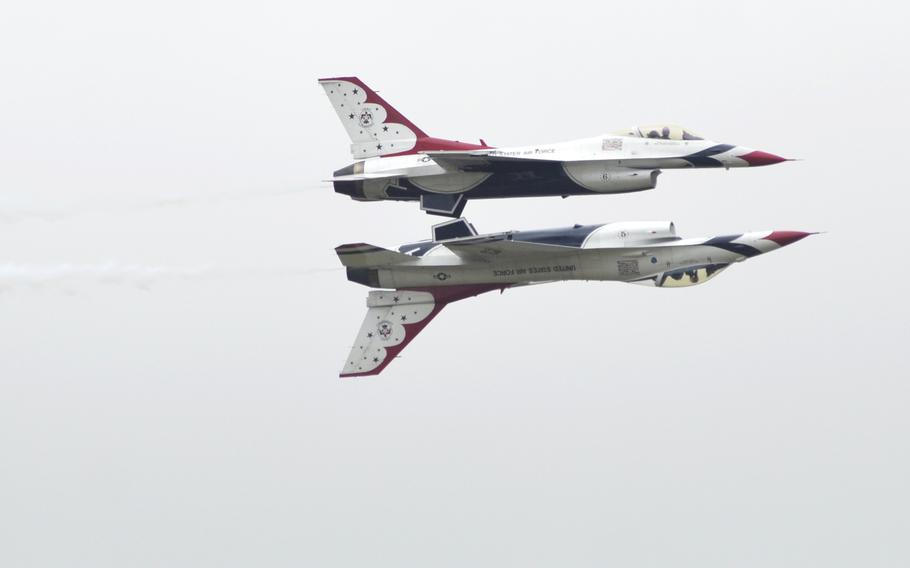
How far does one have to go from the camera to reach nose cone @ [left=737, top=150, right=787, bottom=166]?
52438 mm

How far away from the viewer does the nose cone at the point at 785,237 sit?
5234 cm

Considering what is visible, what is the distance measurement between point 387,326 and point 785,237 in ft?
28.3


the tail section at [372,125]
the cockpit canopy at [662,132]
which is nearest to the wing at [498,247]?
the tail section at [372,125]

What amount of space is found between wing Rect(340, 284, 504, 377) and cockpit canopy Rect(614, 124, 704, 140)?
5.34 metres

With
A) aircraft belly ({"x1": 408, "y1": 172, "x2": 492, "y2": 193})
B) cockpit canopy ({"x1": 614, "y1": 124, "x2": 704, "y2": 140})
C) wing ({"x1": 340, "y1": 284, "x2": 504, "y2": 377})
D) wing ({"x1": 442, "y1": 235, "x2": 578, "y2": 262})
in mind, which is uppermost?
cockpit canopy ({"x1": 614, "y1": 124, "x2": 704, "y2": 140})

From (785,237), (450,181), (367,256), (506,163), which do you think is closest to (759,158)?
(785,237)

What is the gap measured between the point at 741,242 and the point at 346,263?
815 cm

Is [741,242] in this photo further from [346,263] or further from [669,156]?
[346,263]

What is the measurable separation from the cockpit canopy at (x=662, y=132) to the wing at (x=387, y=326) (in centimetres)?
534

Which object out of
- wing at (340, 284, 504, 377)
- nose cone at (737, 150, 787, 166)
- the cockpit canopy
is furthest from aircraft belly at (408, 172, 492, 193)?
nose cone at (737, 150, 787, 166)

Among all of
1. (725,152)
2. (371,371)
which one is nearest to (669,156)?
(725,152)

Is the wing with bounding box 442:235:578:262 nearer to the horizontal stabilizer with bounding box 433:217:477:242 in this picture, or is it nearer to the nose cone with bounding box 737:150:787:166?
the horizontal stabilizer with bounding box 433:217:477:242

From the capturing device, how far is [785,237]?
52531mm

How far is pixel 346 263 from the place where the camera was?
54.5 metres
